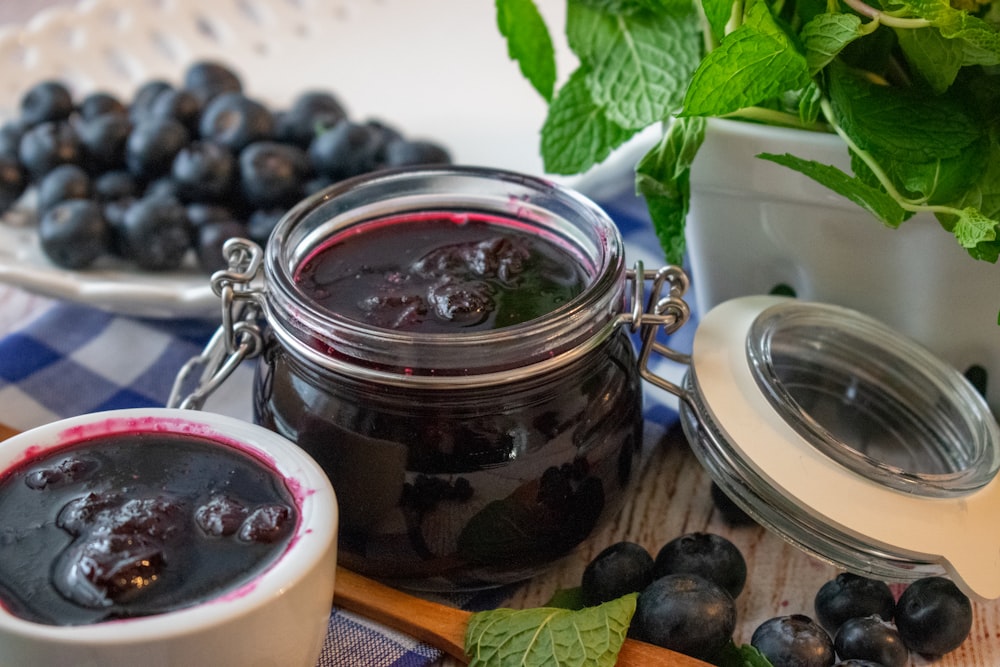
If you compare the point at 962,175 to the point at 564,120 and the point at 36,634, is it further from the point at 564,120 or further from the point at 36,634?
the point at 36,634

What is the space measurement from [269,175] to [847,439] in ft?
2.42

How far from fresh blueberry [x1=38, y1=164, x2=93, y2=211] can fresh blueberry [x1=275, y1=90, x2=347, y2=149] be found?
9.9 inches

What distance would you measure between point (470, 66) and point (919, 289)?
34.5 inches

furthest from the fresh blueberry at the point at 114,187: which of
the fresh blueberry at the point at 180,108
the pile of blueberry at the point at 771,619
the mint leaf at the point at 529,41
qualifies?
the pile of blueberry at the point at 771,619

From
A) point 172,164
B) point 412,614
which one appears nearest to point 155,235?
point 172,164

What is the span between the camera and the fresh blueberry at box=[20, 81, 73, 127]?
1.41 m

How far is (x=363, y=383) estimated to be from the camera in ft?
2.40

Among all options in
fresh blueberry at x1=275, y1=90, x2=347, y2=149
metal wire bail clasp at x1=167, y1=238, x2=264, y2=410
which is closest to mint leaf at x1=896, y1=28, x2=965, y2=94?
metal wire bail clasp at x1=167, y1=238, x2=264, y2=410

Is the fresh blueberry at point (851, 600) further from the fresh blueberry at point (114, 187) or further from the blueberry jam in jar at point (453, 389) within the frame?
the fresh blueberry at point (114, 187)

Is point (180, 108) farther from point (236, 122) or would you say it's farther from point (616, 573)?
point (616, 573)

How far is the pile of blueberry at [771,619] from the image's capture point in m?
0.74

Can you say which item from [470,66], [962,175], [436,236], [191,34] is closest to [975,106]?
[962,175]

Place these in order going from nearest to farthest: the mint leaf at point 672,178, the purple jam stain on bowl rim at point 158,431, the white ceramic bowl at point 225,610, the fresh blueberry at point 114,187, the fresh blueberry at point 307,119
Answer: the white ceramic bowl at point 225,610
the purple jam stain on bowl rim at point 158,431
the mint leaf at point 672,178
the fresh blueberry at point 114,187
the fresh blueberry at point 307,119

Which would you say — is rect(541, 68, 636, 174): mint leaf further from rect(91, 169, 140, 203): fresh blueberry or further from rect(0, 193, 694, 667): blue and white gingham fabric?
rect(91, 169, 140, 203): fresh blueberry
